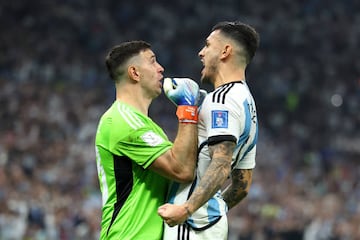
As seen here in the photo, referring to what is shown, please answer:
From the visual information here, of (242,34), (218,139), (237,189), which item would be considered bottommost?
(237,189)

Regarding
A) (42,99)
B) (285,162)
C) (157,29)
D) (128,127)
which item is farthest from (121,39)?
(128,127)

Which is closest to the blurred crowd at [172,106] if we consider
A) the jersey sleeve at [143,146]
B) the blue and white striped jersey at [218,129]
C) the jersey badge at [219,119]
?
the jersey sleeve at [143,146]

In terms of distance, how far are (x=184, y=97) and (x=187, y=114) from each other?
10 cm

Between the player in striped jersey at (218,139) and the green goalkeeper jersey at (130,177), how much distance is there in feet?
0.38

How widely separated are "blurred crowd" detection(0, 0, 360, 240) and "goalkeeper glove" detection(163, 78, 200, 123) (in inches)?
296

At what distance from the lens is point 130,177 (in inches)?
212

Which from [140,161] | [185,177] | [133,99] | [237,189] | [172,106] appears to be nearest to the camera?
[185,177]

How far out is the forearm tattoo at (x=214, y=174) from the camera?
498 centimetres

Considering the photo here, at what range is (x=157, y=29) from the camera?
1978 centimetres

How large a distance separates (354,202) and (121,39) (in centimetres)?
663

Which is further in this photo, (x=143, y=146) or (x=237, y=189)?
(x=237, y=189)

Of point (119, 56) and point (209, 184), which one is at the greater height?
point (119, 56)

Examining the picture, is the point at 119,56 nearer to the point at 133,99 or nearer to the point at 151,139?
the point at 133,99

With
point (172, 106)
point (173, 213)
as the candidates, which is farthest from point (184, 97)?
point (172, 106)
